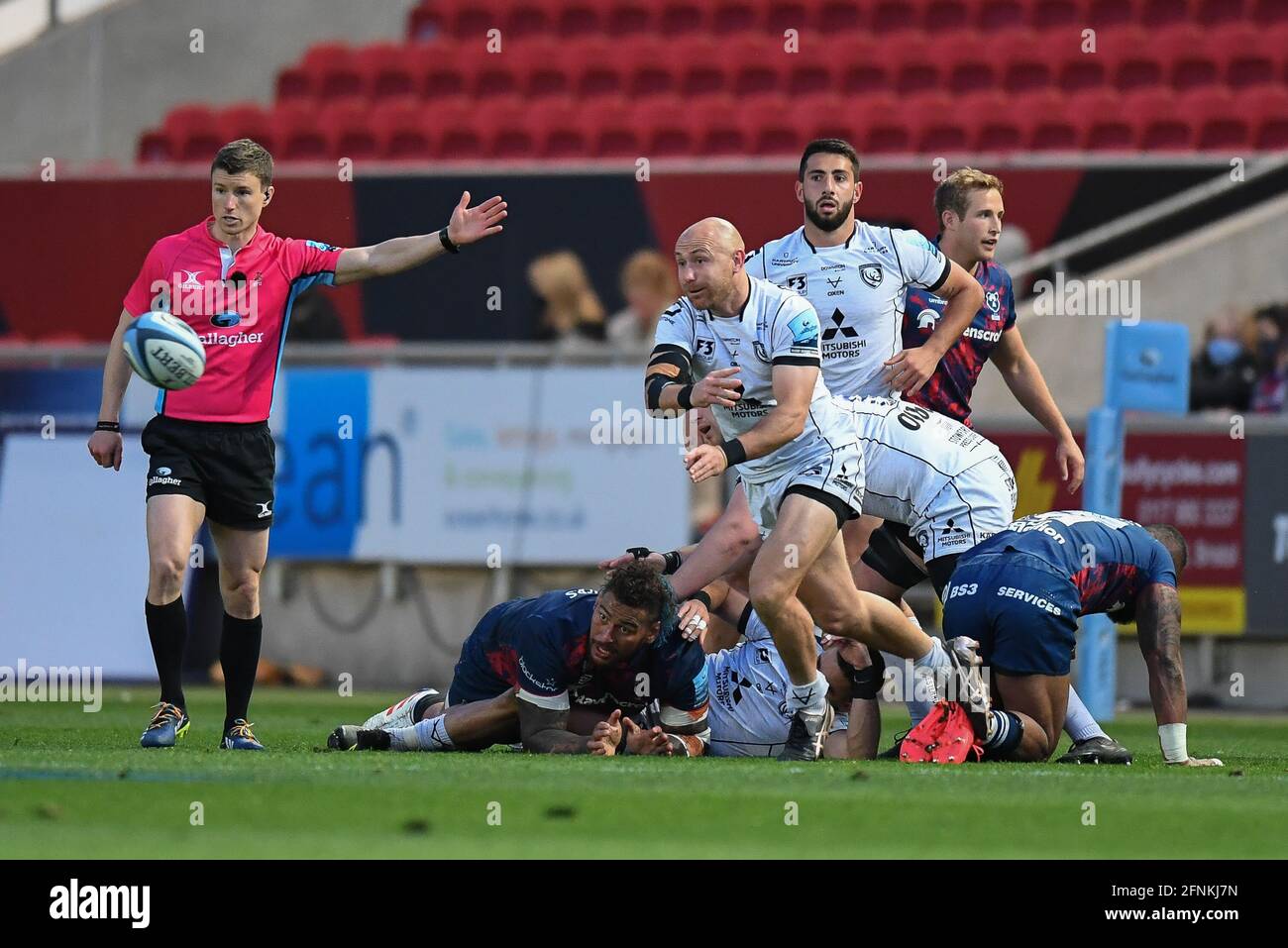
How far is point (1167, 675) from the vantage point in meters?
8.52

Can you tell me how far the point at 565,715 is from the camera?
8.41m

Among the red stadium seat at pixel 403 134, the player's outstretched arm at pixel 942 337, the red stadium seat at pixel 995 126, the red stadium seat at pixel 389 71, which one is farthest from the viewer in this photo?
the red stadium seat at pixel 389 71

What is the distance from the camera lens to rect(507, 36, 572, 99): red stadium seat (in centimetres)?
2056

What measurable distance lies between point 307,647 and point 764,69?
7.95 meters

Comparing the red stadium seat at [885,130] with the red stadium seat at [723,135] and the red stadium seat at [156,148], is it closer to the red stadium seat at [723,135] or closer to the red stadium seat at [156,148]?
the red stadium seat at [723,135]

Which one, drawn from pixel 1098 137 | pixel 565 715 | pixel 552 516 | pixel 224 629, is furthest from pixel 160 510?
pixel 1098 137

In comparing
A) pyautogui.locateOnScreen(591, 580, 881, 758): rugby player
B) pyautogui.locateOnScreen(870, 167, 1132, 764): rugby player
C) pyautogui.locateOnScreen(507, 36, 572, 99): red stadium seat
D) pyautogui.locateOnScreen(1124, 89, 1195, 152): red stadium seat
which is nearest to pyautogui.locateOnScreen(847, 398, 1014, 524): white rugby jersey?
pyautogui.locateOnScreen(870, 167, 1132, 764): rugby player

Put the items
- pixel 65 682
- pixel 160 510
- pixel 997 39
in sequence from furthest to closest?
pixel 997 39 < pixel 65 682 < pixel 160 510

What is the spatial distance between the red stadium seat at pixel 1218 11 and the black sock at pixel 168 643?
14.0m

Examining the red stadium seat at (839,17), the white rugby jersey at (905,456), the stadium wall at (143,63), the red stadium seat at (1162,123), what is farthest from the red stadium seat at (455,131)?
the white rugby jersey at (905,456)

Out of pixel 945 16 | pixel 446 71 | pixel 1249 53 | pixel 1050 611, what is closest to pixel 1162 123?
pixel 1249 53

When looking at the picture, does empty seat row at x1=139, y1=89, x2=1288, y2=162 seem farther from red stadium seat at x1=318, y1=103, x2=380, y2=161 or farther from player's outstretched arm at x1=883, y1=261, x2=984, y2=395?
player's outstretched arm at x1=883, y1=261, x2=984, y2=395

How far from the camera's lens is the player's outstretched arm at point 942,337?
9.05 m

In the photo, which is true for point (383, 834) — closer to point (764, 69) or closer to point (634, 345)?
point (634, 345)
